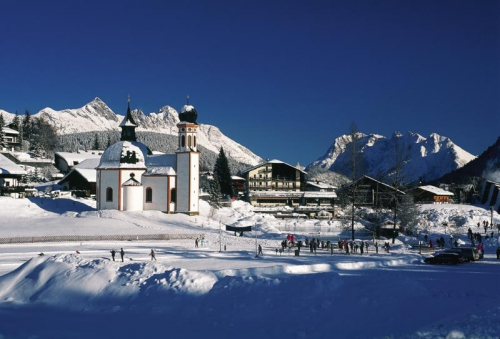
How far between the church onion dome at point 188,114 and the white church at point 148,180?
37.4 inches

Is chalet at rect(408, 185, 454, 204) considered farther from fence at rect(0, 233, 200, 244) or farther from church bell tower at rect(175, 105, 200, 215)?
fence at rect(0, 233, 200, 244)

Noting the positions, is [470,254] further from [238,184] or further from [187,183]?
[238,184]

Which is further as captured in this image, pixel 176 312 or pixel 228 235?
pixel 228 235

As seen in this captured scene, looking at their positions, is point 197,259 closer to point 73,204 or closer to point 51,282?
point 51,282

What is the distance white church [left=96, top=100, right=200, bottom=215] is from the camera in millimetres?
55781

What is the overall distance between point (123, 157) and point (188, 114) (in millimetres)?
9000

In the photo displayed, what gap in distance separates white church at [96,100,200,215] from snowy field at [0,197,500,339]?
21.9 meters

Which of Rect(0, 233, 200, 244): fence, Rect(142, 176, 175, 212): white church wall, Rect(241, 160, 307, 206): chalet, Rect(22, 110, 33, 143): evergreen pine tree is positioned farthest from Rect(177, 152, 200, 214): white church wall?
Rect(22, 110, 33, 143): evergreen pine tree

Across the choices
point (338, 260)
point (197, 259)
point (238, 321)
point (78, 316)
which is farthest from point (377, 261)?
point (78, 316)

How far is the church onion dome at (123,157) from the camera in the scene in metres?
56.6

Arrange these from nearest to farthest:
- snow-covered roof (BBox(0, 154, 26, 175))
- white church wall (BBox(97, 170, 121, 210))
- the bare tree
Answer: the bare tree → white church wall (BBox(97, 170, 121, 210)) → snow-covered roof (BBox(0, 154, 26, 175))

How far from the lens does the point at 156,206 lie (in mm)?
56688

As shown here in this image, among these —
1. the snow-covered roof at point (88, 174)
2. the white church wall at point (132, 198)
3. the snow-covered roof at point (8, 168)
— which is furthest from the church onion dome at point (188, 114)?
the snow-covered roof at point (8, 168)

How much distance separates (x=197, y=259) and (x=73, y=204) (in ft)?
109
